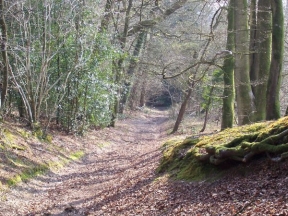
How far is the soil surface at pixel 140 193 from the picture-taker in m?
6.21

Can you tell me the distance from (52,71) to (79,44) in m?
1.82

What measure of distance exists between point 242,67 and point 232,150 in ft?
19.3

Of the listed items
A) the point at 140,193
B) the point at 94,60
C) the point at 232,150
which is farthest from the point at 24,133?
the point at 232,150

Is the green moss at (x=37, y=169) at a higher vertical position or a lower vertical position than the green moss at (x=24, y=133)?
lower

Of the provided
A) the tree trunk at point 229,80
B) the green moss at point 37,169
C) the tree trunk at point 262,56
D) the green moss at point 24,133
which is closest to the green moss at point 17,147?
the green moss at point 37,169

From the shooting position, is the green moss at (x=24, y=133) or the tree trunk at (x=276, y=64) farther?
the green moss at (x=24, y=133)

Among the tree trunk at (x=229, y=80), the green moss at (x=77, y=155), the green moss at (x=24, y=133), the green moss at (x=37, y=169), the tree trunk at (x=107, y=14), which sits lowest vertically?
the green moss at (x=77, y=155)

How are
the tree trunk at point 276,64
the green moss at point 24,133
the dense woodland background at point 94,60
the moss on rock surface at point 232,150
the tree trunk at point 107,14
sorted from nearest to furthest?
the moss on rock surface at point 232,150
the tree trunk at point 276,64
the dense woodland background at point 94,60
the green moss at point 24,133
the tree trunk at point 107,14

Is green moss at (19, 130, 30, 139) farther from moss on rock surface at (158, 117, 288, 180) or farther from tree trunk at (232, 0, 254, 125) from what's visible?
tree trunk at (232, 0, 254, 125)

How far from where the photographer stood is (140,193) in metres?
9.20

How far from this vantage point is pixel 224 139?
9.21 metres

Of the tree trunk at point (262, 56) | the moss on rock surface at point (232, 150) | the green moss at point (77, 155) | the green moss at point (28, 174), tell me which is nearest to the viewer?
the moss on rock surface at point (232, 150)

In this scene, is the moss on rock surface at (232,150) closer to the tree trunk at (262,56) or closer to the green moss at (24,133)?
the tree trunk at (262,56)

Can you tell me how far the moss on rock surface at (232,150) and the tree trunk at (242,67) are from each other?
3026 millimetres
